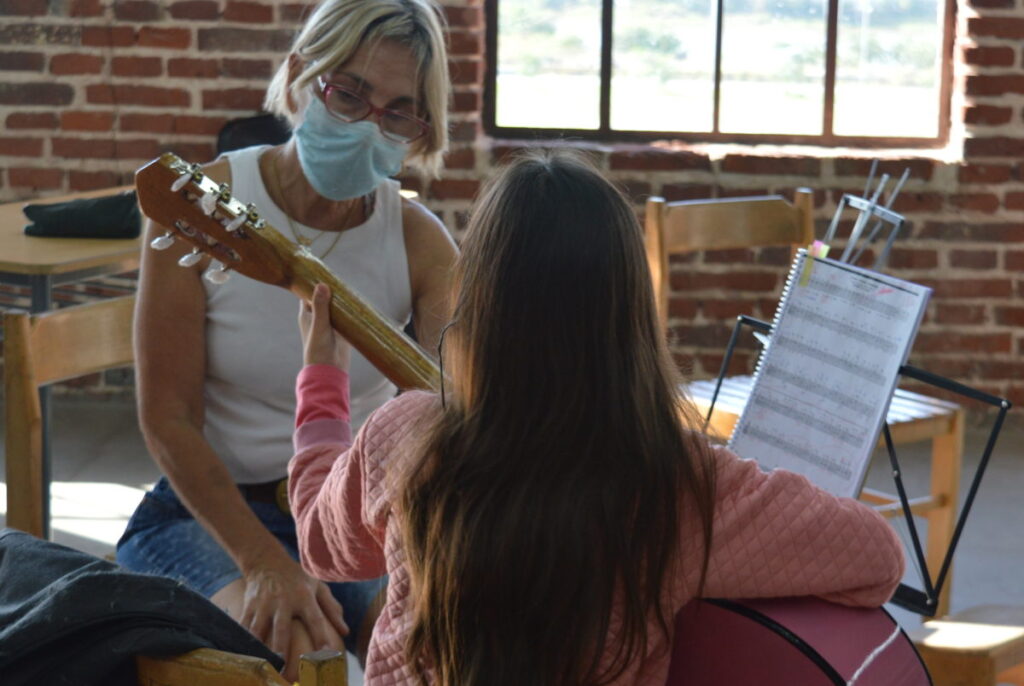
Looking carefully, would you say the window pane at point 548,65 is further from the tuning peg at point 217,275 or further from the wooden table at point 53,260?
the tuning peg at point 217,275

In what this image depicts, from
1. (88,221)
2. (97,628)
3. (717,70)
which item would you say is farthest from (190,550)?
(717,70)

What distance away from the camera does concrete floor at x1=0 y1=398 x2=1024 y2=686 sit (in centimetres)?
286

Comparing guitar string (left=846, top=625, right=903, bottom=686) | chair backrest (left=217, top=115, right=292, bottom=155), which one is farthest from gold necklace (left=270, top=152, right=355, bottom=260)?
chair backrest (left=217, top=115, right=292, bottom=155)

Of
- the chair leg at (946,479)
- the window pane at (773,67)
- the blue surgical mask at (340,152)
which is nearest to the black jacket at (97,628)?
the blue surgical mask at (340,152)

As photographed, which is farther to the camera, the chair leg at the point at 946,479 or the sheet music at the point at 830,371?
the chair leg at the point at 946,479

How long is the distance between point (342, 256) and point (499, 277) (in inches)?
30.6

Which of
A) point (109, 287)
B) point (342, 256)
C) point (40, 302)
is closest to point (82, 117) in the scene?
point (109, 287)

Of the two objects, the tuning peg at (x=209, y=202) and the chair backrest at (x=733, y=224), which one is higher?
the tuning peg at (x=209, y=202)

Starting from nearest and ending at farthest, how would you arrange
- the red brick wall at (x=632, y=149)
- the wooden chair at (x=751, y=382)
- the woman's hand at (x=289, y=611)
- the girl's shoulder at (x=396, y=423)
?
the girl's shoulder at (x=396, y=423)
the woman's hand at (x=289, y=611)
the wooden chair at (x=751, y=382)
the red brick wall at (x=632, y=149)

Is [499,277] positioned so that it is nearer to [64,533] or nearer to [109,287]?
[64,533]

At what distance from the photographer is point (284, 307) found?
68.7 inches

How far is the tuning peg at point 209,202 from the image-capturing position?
137 centimetres

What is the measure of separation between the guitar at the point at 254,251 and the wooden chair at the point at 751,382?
107 cm

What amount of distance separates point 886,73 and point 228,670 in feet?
11.4
